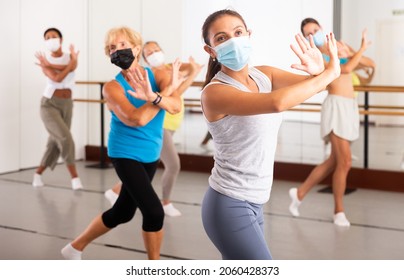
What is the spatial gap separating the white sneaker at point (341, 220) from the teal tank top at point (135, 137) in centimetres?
223

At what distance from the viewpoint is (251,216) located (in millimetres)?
2811

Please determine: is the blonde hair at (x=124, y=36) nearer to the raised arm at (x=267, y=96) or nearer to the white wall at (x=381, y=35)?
the raised arm at (x=267, y=96)

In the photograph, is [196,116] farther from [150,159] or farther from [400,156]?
[150,159]

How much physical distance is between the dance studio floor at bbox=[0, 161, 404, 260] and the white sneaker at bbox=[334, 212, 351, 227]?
5 centimetres

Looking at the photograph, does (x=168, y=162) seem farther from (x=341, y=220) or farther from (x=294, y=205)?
(x=341, y=220)

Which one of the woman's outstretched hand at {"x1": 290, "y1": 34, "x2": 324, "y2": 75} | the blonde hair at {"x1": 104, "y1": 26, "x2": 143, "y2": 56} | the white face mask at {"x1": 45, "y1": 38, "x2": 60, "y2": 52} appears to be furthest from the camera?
the white face mask at {"x1": 45, "y1": 38, "x2": 60, "y2": 52}

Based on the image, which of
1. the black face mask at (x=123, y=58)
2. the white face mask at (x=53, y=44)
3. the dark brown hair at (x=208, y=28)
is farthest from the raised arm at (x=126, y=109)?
the white face mask at (x=53, y=44)

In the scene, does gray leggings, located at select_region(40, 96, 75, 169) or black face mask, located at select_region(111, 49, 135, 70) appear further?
gray leggings, located at select_region(40, 96, 75, 169)

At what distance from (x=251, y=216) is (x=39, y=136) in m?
7.24

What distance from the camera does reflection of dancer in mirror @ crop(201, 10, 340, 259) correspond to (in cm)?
273

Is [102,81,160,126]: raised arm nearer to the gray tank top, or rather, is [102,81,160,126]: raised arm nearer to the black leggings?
the black leggings

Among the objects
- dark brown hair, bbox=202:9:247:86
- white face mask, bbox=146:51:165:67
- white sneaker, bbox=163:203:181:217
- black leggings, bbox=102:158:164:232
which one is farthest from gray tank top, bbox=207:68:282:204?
white face mask, bbox=146:51:165:67

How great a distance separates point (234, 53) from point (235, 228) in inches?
26.6
